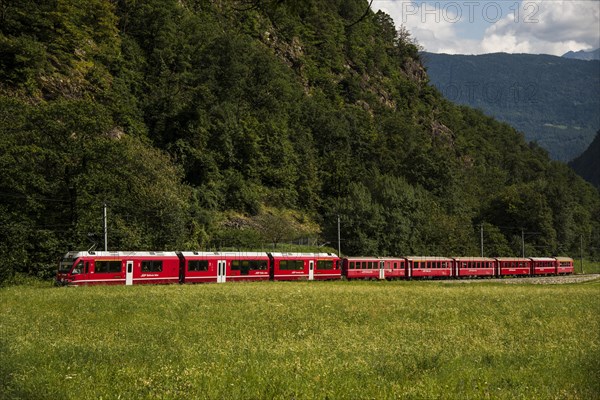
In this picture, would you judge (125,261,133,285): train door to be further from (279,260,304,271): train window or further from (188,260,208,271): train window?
(279,260,304,271): train window

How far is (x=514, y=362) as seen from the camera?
14.8m

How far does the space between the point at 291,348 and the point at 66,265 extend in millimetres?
31729

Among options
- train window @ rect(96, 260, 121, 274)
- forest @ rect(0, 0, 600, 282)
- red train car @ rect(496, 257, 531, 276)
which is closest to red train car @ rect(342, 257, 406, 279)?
forest @ rect(0, 0, 600, 282)

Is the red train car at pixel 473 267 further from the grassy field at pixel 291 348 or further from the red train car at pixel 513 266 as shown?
the grassy field at pixel 291 348

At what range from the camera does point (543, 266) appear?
276ft

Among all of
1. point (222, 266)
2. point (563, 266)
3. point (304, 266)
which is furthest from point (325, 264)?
point (563, 266)

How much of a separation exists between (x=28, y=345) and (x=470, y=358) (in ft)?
40.2

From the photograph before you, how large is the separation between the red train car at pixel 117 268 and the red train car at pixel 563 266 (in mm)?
64191

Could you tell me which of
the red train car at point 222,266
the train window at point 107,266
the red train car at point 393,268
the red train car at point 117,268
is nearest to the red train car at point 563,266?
the red train car at point 393,268

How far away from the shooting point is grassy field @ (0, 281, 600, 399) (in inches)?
445

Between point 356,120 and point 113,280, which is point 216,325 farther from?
point 356,120

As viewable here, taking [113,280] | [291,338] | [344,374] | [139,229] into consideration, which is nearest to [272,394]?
[344,374]

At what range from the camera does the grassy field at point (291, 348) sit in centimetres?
1130

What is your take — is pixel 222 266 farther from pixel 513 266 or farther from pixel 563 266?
pixel 563 266
